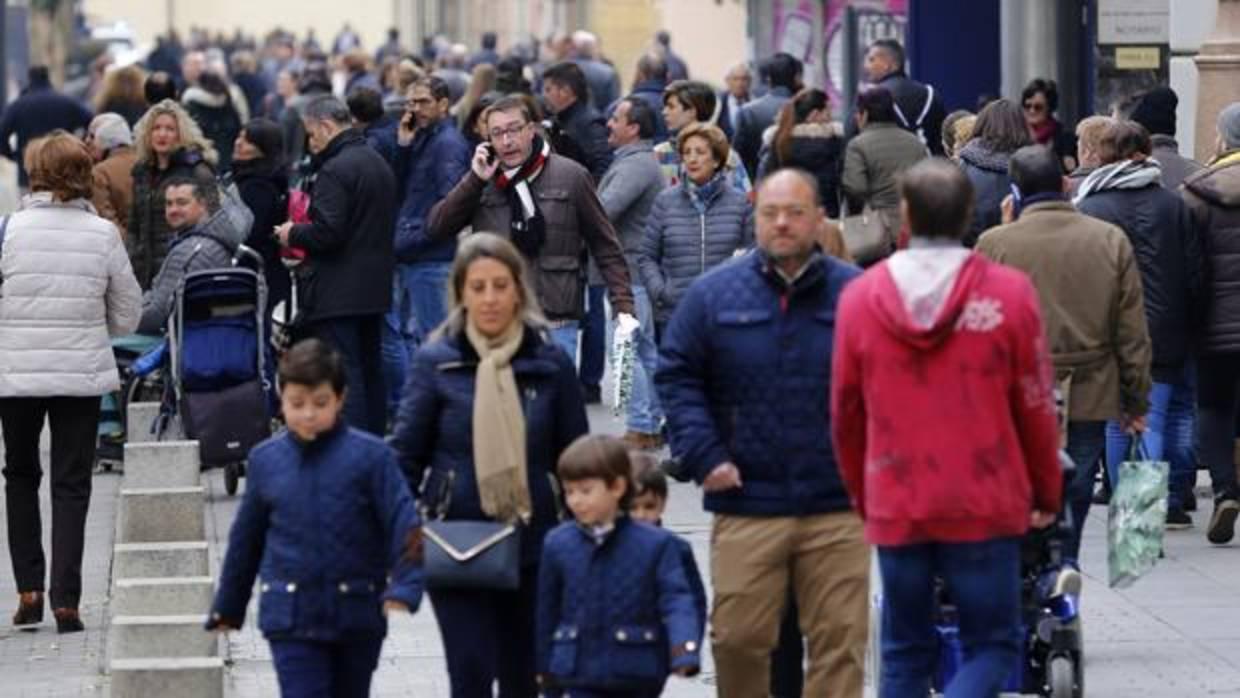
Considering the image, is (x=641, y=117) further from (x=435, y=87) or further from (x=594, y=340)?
(x=594, y=340)

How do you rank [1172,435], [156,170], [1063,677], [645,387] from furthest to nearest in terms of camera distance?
[645,387] < [156,170] < [1172,435] < [1063,677]

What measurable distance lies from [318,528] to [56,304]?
157 inches

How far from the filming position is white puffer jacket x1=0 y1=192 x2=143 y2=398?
42.2 feet

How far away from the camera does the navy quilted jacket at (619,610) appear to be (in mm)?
8914

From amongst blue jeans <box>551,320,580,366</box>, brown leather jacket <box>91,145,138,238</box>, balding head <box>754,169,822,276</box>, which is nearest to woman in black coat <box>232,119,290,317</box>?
brown leather jacket <box>91,145,138,238</box>

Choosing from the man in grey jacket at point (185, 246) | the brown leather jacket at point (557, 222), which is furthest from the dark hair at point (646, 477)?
the man in grey jacket at point (185, 246)

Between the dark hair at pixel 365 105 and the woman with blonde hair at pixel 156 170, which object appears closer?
the woman with blonde hair at pixel 156 170

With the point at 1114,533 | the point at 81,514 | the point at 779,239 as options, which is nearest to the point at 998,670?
the point at 779,239

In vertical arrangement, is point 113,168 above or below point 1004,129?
below

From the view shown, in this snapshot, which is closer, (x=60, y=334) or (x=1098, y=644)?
(x=1098, y=644)

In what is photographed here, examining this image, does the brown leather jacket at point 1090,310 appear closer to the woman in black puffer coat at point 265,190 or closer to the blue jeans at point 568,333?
the blue jeans at point 568,333

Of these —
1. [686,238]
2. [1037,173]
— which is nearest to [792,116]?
[686,238]

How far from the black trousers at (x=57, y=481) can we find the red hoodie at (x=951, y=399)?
4964mm

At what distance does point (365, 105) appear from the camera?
18.1m
